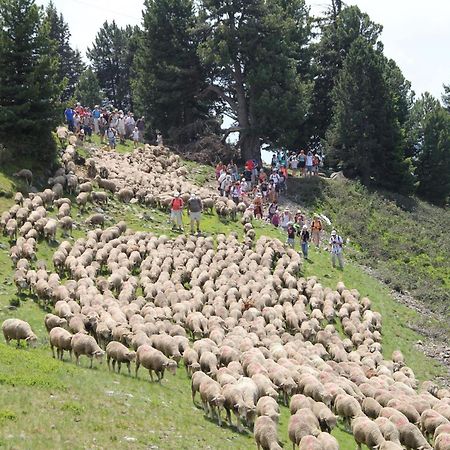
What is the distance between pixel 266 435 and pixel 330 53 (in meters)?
59.1

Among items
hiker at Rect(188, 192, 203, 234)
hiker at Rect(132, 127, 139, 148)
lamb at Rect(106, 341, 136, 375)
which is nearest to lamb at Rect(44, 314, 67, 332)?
lamb at Rect(106, 341, 136, 375)

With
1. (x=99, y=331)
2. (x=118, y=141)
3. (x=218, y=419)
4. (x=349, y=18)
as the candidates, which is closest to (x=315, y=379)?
(x=218, y=419)

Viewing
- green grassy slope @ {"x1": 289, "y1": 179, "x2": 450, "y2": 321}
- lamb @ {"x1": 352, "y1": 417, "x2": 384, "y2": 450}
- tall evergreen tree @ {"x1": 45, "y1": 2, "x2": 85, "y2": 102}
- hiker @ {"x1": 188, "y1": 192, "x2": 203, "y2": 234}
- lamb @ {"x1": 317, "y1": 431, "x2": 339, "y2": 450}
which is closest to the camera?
lamb @ {"x1": 317, "y1": 431, "x2": 339, "y2": 450}

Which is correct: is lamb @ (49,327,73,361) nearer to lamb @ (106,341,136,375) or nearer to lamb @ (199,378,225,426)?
lamb @ (106,341,136,375)

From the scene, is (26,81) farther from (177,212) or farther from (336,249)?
(336,249)

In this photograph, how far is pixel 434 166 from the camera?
227ft

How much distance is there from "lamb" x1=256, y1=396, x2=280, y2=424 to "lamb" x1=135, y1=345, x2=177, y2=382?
313 centimetres

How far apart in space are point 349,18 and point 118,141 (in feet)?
96.7

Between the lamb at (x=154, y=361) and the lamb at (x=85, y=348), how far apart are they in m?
1.12

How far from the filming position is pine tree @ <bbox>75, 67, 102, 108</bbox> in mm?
81125

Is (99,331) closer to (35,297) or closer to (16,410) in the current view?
(35,297)

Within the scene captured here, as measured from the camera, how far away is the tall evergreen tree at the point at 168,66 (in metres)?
59.7

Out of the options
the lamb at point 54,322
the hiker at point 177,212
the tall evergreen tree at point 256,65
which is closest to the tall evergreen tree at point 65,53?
the tall evergreen tree at point 256,65

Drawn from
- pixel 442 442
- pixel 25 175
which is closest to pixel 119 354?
pixel 442 442
